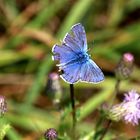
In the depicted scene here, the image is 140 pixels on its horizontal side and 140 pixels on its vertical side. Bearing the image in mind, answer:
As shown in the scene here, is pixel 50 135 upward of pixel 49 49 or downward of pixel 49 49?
downward

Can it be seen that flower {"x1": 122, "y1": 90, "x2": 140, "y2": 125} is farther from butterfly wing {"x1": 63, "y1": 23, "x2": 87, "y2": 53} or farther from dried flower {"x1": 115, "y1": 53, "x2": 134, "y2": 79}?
butterfly wing {"x1": 63, "y1": 23, "x2": 87, "y2": 53}

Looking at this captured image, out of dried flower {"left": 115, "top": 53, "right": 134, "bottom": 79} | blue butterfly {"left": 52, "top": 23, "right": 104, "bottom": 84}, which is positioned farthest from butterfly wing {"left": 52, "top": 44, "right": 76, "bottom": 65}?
dried flower {"left": 115, "top": 53, "right": 134, "bottom": 79}

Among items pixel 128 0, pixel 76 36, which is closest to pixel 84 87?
pixel 128 0

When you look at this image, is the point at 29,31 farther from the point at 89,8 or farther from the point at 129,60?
the point at 129,60

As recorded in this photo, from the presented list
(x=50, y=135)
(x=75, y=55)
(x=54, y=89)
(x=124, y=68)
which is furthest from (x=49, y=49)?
(x=75, y=55)

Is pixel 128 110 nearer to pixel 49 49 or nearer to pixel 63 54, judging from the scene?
pixel 63 54

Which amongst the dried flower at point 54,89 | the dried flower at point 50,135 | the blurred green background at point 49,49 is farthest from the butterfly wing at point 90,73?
the blurred green background at point 49,49
